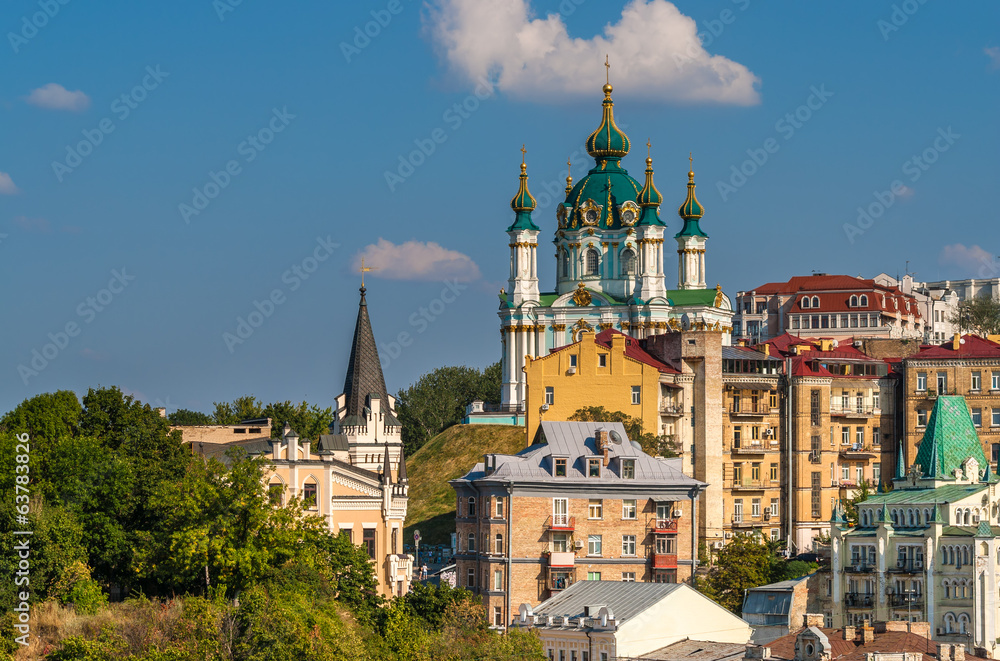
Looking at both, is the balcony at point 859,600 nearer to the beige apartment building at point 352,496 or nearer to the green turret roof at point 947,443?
the green turret roof at point 947,443

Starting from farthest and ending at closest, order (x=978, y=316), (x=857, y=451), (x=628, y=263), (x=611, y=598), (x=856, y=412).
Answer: (x=978, y=316), (x=628, y=263), (x=856, y=412), (x=857, y=451), (x=611, y=598)

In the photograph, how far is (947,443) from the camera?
95.6m

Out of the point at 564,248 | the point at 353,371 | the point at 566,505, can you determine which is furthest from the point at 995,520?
the point at 564,248

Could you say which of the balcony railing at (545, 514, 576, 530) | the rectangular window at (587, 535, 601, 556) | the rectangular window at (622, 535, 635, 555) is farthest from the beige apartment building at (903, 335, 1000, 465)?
the balcony railing at (545, 514, 576, 530)

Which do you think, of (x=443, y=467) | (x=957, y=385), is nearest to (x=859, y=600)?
(x=957, y=385)

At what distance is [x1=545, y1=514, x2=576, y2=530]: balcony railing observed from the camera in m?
88.0

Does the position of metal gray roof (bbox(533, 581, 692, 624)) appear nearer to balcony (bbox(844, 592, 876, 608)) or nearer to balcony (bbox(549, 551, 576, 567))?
balcony (bbox(549, 551, 576, 567))

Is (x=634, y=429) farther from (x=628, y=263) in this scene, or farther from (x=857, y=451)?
(x=628, y=263)

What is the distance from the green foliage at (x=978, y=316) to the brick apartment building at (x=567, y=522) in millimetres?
100179

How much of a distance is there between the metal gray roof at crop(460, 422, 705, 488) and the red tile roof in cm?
2399

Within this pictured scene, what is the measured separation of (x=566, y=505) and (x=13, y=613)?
26.8 metres

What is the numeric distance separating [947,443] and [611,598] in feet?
80.5

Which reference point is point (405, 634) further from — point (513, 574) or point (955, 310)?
Result: point (955, 310)

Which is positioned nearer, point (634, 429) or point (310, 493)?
point (310, 493)
